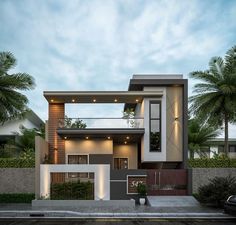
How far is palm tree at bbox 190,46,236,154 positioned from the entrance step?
19.2 feet

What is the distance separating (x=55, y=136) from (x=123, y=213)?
11212mm

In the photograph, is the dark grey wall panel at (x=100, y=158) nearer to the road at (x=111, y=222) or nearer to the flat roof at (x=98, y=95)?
the flat roof at (x=98, y=95)

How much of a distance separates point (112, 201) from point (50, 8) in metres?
11.0

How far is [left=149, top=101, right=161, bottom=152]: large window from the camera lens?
2686 centimetres

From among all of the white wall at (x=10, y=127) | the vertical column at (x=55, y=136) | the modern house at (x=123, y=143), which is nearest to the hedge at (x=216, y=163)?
the modern house at (x=123, y=143)

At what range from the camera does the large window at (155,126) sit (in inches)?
1057

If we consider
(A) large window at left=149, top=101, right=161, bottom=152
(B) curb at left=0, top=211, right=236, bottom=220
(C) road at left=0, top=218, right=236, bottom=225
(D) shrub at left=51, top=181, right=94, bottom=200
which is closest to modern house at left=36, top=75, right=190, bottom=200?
(A) large window at left=149, top=101, right=161, bottom=152

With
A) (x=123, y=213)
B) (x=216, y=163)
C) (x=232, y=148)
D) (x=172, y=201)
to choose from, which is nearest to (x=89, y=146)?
(x=172, y=201)

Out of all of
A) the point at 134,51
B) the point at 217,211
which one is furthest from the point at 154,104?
the point at 217,211

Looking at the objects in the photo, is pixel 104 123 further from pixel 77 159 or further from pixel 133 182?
pixel 133 182

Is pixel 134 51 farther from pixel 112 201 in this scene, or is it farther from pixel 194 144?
pixel 194 144

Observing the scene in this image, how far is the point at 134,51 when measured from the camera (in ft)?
74.4

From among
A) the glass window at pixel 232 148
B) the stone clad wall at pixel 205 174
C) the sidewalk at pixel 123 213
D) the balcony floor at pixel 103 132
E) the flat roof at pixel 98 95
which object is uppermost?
the flat roof at pixel 98 95

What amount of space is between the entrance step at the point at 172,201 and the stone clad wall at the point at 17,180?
727cm
